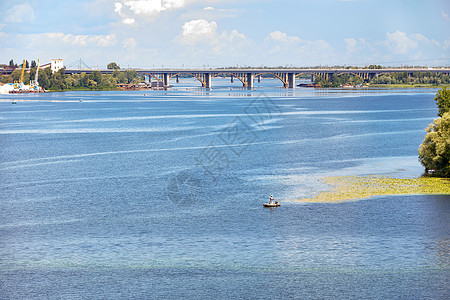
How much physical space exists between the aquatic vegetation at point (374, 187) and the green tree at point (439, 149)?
2003 millimetres

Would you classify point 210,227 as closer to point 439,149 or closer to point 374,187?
point 374,187

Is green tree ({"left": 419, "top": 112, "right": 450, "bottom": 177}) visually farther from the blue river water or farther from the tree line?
the blue river water

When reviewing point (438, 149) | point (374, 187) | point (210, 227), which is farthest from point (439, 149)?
point (210, 227)

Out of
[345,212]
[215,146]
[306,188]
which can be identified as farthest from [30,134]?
[345,212]

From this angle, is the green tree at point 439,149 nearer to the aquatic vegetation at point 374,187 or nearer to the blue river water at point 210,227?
the aquatic vegetation at point 374,187

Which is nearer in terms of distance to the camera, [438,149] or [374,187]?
[374,187]

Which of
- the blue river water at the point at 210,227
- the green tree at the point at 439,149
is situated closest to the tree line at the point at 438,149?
the green tree at the point at 439,149

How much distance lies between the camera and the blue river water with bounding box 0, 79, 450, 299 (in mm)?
46875

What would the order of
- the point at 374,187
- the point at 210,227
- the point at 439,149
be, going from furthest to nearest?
the point at 439,149
the point at 374,187
the point at 210,227

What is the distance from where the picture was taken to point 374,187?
75.9 metres

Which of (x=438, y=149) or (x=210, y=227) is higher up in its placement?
(x=438, y=149)

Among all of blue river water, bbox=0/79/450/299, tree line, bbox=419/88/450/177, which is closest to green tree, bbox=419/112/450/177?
tree line, bbox=419/88/450/177

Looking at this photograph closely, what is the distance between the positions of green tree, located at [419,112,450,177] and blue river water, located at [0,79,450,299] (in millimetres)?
3061

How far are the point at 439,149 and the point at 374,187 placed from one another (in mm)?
10642
